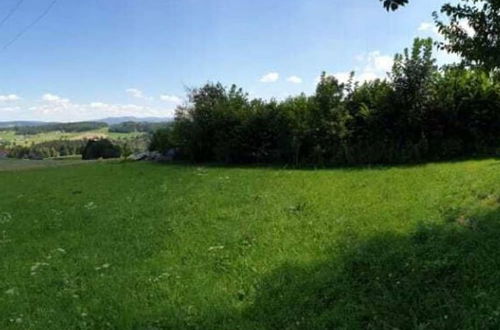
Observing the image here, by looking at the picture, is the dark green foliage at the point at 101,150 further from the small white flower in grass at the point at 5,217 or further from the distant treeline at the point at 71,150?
the small white flower in grass at the point at 5,217

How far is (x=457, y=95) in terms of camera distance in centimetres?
1778

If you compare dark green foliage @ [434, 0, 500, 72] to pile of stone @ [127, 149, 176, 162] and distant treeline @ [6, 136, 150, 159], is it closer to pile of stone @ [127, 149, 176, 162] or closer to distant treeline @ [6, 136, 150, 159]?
pile of stone @ [127, 149, 176, 162]

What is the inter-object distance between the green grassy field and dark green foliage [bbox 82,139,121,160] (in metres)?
30.5

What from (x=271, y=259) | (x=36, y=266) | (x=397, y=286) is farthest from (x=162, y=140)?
(x=397, y=286)

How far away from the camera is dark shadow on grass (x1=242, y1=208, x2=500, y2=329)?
493 cm

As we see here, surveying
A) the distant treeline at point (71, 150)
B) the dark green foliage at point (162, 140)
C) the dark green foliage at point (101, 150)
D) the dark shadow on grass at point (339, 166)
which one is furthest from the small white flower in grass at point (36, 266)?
the dark green foliage at point (101, 150)

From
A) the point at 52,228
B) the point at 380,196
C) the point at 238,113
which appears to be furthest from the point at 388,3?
the point at 238,113

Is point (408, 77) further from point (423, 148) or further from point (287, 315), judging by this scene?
point (287, 315)

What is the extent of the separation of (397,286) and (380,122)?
13865 mm

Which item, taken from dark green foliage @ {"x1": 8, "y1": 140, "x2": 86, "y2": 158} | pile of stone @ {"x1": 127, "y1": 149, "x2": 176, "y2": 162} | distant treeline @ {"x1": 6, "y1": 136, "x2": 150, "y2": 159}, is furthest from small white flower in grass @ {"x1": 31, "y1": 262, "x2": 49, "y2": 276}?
dark green foliage @ {"x1": 8, "y1": 140, "x2": 86, "y2": 158}

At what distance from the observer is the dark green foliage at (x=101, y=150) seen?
144 feet

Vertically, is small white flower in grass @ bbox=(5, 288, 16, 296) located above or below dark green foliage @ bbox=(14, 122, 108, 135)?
above

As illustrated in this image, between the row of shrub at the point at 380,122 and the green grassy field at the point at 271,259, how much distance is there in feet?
14.5

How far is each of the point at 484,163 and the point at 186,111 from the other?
16.1 meters
